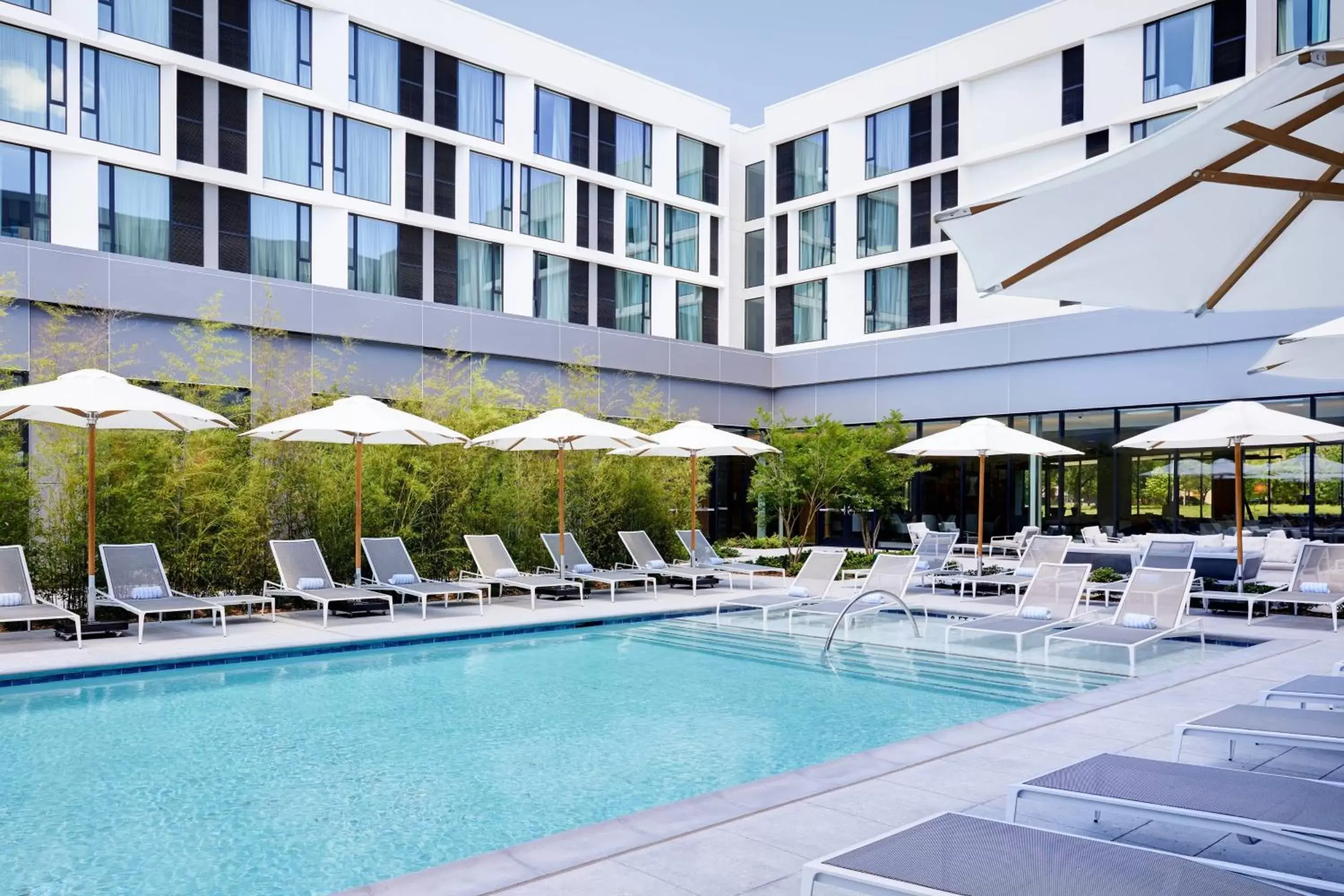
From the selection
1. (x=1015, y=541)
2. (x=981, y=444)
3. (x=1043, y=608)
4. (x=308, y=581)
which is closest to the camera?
(x=1043, y=608)

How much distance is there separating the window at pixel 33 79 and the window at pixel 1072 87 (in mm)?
19107

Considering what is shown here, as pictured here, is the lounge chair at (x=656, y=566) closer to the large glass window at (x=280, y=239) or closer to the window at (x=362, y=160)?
the large glass window at (x=280, y=239)

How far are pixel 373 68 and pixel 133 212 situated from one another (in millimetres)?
5761

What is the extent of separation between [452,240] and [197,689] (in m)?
16.4

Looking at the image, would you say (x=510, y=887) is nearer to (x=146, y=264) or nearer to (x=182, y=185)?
(x=146, y=264)

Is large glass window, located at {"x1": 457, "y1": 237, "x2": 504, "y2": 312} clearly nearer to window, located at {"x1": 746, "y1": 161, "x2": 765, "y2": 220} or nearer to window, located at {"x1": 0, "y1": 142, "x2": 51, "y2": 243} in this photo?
window, located at {"x1": 0, "y1": 142, "x2": 51, "y2": 243}

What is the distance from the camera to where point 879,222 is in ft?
84.5

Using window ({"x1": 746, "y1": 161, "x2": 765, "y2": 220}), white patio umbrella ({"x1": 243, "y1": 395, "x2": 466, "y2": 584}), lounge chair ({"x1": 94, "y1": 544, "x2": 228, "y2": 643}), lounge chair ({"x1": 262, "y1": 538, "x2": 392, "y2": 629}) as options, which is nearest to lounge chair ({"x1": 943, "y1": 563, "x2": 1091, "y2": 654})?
lounge chair ({"x1": 262, "y1": 538, "x2": 392, "y2": 629})

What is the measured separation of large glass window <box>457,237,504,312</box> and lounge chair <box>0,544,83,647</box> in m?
14.2

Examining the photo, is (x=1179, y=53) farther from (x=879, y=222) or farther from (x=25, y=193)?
(x=25, y=193)

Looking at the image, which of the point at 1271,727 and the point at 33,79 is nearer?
the point at 1271,727

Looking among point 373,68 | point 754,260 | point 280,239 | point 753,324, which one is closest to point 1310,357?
point 280,239

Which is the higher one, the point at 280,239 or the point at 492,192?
the point at 492,192

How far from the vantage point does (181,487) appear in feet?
36.9
